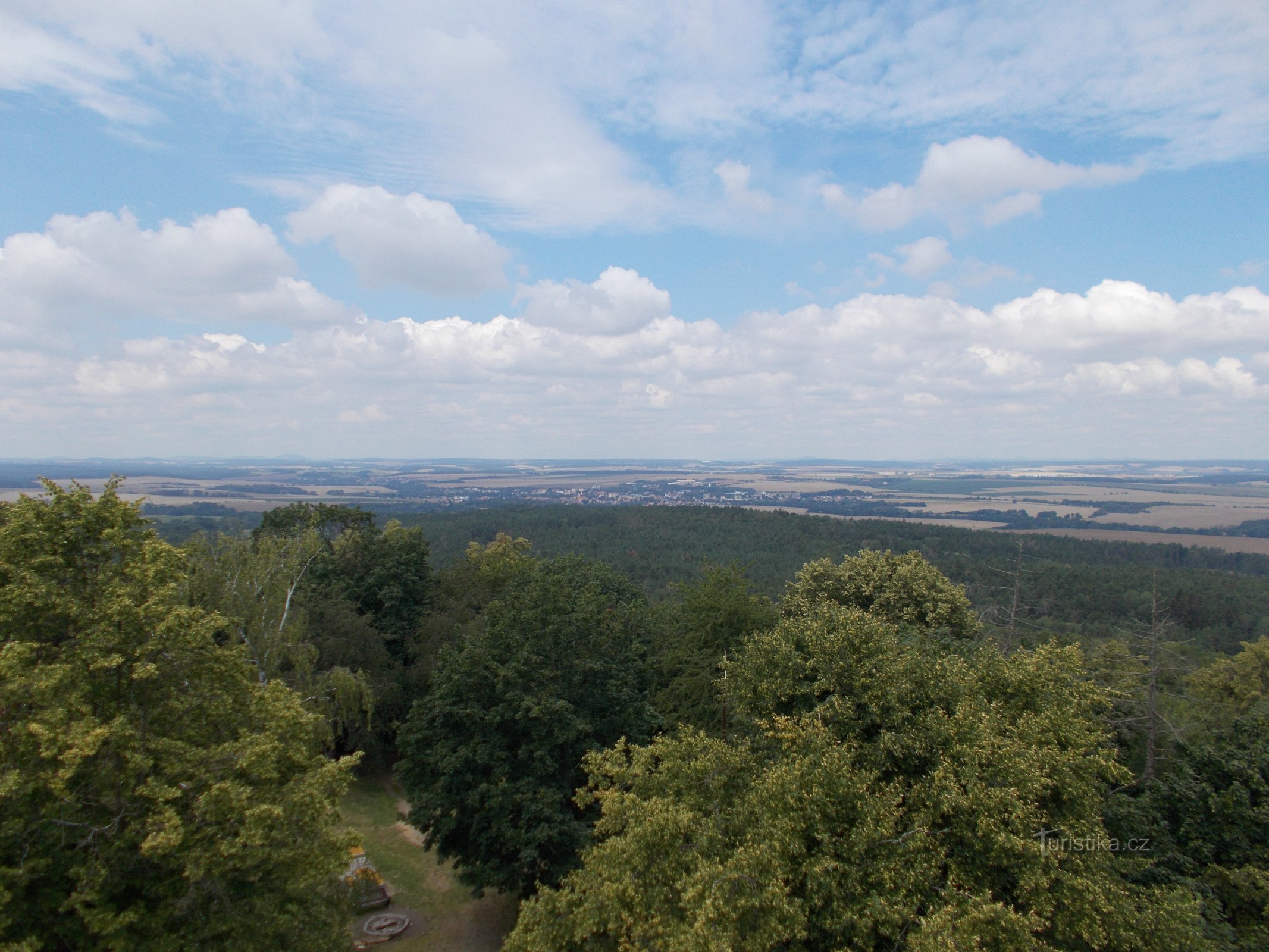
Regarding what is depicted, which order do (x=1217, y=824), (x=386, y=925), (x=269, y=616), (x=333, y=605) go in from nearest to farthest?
(x=1217, y=824) < (x=386, y=925) < (x=269, y=616) < (x=333, y=605)

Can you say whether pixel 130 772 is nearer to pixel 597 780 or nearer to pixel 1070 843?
pixel 597 780

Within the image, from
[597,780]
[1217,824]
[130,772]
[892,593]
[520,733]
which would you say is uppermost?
[130,772]

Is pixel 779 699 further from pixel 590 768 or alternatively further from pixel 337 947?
pixel 337 947

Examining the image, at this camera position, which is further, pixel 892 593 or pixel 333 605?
pixel 333 605

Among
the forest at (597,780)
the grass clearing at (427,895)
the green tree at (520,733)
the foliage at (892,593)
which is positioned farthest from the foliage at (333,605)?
the foliage at (892,593)

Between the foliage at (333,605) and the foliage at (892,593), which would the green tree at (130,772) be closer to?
the foliage at (333,605)

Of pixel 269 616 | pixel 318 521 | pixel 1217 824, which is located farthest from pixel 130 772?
pixel 318 521

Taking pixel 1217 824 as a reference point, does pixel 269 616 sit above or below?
above
